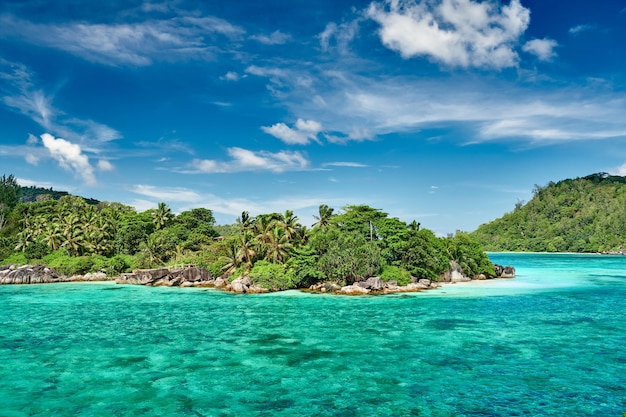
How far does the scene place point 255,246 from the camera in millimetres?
63938

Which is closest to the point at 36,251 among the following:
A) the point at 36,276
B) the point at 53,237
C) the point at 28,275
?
the point at 53,237

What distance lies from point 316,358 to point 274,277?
3336 cm

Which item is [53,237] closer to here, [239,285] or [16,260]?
[16,260]

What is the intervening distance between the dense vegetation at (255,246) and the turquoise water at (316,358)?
35.1 feet

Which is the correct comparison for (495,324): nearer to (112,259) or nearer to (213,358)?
(213,358)

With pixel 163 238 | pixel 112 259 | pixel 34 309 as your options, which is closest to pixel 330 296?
pixel 34 309

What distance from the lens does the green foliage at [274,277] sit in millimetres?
58188

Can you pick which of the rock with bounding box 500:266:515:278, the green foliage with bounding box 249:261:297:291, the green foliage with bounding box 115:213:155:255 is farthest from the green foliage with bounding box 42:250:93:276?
the rock with bounding box 500:266:515:278

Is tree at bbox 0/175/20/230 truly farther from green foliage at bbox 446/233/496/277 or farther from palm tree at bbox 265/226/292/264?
green foliage at bbox 446/233/496/277

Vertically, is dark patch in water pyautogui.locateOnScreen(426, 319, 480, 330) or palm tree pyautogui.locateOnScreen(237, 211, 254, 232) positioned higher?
palm tree pyautogui.locateOnScreen(237, 211, 254, 232)

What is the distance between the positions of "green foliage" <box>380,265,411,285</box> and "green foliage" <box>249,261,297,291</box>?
39.9 ft

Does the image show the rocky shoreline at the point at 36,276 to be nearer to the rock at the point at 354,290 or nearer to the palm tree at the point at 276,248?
the palm tree at the point at 276,248

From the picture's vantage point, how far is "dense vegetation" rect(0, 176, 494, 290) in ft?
192

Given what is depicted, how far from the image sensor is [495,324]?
35250mm
